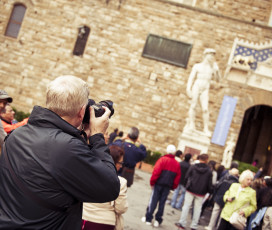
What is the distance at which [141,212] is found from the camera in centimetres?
576

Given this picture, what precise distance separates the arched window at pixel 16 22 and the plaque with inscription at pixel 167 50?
6.37 meters

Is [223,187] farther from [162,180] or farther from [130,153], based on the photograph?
[130,153]

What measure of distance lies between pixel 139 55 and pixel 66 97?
39.0 ft

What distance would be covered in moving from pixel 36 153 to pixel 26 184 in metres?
0.15

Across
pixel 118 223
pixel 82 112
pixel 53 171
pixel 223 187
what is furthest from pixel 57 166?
pixel 223 187

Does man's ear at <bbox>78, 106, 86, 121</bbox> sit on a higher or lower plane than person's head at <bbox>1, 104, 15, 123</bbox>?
higher

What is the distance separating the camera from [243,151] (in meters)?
18.9

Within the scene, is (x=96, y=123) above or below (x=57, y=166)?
above

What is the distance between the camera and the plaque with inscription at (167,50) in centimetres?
1289

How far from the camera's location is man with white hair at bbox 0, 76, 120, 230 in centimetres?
130

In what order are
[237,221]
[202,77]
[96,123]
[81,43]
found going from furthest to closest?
1. [81,43]
2. [202,77]
3. [237,221]
4. [96,123]

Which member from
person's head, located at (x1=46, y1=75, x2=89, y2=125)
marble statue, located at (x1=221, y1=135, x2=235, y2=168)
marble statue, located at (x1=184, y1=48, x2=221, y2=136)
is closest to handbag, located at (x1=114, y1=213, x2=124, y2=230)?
person's head, located at (x1=46, y1=75, x2=89, y2=125)

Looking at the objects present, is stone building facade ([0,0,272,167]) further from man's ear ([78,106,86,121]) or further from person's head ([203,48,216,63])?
man's ear ([78,106,86,121])

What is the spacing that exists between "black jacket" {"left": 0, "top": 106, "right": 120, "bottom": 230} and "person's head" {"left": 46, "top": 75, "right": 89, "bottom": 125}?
58 mm
